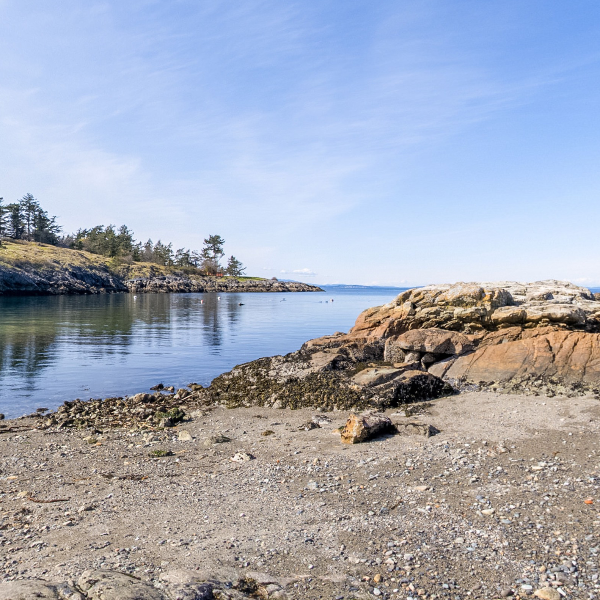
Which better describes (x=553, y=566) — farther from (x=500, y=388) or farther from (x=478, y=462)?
(x=500, y=388)

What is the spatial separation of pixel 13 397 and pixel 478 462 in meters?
21.6

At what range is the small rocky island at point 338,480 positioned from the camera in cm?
670

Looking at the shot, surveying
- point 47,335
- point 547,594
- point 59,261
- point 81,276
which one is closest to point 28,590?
point 547,594

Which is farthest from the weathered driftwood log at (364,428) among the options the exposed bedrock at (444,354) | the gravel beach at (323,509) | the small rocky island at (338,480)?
the exposed bedrock at (444,354)

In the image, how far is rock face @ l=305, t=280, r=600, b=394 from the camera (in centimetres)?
1857

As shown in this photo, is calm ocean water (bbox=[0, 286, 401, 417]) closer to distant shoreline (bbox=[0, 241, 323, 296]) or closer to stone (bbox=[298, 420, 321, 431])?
stone (bbox=[298, 420, 321, 431])

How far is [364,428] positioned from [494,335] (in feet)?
37.2

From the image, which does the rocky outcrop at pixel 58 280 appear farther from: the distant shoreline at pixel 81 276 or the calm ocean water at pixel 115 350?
the calm ocean water at pixel 115 350

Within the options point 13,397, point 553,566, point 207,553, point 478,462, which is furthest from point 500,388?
point 13,397

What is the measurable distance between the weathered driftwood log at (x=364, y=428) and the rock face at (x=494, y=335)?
685 cm

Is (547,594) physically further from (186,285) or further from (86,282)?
(186,285)

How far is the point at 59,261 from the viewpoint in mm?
128250

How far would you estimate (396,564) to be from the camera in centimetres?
700

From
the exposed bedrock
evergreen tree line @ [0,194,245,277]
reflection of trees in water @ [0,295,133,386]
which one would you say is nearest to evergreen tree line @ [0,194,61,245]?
evergreen tree line @ [0,194,245,277]
